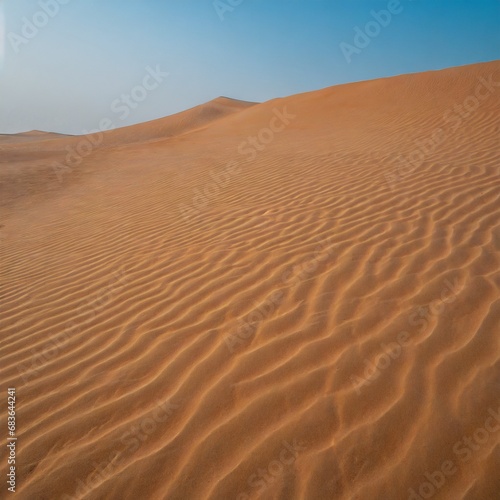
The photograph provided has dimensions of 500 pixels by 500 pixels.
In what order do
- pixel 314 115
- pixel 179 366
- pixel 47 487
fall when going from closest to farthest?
pixel 47 487 → pixel 179 366 → pixel 314 115

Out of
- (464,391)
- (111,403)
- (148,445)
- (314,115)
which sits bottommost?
(464,391)

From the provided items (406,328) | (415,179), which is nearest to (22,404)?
(406,328)

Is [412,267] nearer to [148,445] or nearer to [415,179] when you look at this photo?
[148,445]

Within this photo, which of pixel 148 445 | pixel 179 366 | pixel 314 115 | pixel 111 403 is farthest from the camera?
pixel 314 115

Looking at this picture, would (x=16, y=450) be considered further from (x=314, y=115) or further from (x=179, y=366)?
(x=314, y=115)

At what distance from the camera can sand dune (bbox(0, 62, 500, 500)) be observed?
1749 millimetres

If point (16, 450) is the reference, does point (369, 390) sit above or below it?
below

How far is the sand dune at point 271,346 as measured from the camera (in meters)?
1.75

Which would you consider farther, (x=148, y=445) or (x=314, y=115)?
(x=314, y=115)

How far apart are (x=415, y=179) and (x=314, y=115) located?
1465 centimetres

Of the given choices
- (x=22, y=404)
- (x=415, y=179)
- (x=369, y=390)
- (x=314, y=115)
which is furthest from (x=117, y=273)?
(x=314, y=115)

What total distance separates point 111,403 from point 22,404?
25.7 inches

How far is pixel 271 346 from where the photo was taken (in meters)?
2.49

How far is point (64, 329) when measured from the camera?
10.2ft
